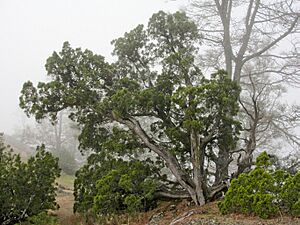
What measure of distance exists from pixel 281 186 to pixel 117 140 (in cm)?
513

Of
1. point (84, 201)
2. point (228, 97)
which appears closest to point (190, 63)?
point (228, 97)

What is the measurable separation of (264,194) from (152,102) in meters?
4.19

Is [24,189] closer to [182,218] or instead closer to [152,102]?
[152,102]

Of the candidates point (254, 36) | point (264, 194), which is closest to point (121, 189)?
point (264, 194)

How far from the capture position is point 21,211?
10172 mm

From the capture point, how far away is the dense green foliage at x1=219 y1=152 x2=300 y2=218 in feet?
24.6

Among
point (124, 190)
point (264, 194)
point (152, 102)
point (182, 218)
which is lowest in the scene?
point (182, 218)

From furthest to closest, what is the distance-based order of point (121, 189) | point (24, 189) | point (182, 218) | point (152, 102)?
point (152, 102) → point (121, 189) → point (24, 189) → point (182, 218)

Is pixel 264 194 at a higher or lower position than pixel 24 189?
lower

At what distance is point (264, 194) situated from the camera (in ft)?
25.2

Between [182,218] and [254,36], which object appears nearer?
[182,218]

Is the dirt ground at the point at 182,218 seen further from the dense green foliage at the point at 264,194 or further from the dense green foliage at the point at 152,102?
the dense green foliage at the point at 152,102

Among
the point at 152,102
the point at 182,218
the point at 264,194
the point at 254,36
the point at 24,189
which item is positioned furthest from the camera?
the point at 254,36

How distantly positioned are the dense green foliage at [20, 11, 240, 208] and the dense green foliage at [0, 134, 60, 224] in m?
1.29
